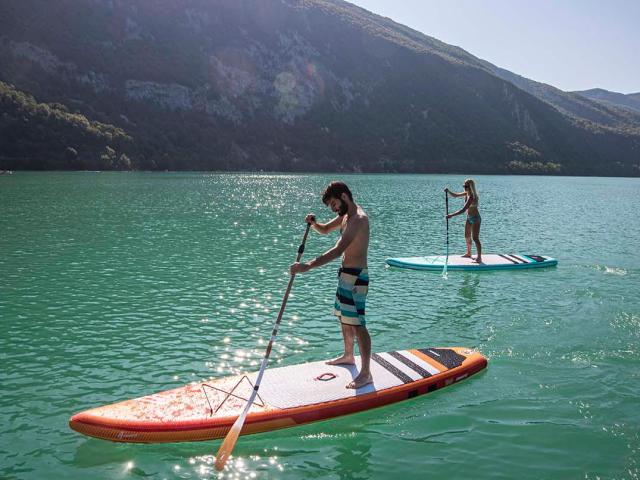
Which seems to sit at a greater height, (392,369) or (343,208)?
(343,208)

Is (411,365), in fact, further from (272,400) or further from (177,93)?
(177,93)

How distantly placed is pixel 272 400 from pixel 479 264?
14.8 metres

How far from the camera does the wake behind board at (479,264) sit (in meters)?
21.5

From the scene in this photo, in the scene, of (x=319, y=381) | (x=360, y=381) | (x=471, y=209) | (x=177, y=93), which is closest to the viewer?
(x=360, y=381)

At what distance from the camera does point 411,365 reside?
10383 millimetres

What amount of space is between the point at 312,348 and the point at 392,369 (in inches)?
104

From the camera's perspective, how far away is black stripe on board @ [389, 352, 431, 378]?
32.9ft

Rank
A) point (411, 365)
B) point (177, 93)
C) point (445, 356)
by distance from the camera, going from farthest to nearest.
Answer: point (177, 93)
point (445, 356)
point (411, 365)

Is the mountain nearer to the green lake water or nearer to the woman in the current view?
the green lake water

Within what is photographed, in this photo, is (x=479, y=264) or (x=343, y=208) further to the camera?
(x=479, y=264)

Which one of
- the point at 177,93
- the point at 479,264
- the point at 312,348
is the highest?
the point at 177,93

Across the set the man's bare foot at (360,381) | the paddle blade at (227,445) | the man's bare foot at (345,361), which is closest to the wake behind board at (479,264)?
Result: the man's bare foot at (345,361)

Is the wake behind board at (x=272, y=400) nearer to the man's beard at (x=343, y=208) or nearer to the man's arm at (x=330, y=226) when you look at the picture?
the man's arm at (x=330, y=226)

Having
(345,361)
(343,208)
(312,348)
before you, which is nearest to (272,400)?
(345,361)
